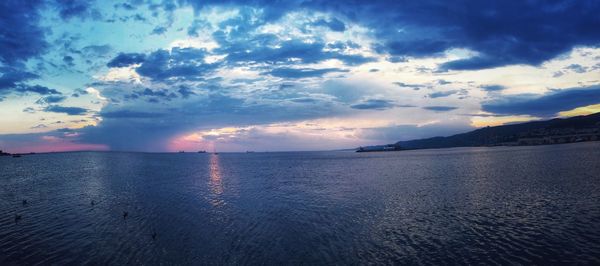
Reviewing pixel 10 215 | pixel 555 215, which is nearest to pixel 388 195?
pixel 555 215

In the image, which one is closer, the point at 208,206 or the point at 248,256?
the point at 248,256

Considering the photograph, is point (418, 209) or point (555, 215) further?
point (418, 209)

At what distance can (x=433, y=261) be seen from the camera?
2705 centimetres

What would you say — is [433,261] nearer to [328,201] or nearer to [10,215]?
[328,201]

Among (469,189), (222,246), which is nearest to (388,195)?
(469,189)

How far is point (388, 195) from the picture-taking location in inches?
2397

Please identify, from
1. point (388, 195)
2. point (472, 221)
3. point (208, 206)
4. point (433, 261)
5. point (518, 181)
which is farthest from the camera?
point (518, 181)

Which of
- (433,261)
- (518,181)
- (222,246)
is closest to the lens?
(433,261)

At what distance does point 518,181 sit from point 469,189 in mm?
16760

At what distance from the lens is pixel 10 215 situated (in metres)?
48.6

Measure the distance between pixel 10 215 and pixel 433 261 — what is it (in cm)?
5989

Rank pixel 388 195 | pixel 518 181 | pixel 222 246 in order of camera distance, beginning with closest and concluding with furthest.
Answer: pixel 222 246 < pixel 388 195 < pixel 518 181

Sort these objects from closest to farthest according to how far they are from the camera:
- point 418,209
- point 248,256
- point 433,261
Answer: point 433,261, point 248,256, point 418,209

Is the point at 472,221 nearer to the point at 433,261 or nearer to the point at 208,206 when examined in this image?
the point at 433,261
